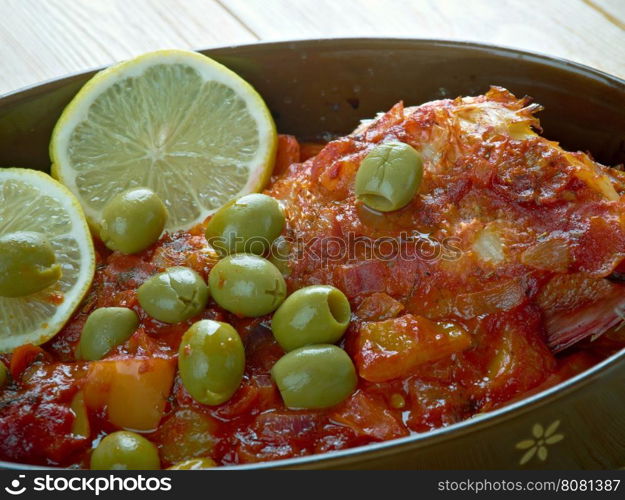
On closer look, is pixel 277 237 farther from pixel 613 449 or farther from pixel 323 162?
pixel 613 449

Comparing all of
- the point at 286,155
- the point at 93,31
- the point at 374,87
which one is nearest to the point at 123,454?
the point at 286,155

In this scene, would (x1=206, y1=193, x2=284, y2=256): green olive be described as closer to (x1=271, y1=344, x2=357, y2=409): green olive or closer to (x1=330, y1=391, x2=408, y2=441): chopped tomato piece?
(x1=271, y1=344, x2=357, y2=409): green olive

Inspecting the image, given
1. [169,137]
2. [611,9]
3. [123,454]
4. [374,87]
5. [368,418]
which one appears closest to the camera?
[123,454]

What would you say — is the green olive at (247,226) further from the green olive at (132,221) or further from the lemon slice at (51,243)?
the lemon slice at (51,243)

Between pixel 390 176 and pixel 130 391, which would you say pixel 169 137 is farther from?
pixel 130 391

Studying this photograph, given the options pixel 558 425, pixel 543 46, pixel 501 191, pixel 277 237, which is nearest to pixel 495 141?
pixel 501 191

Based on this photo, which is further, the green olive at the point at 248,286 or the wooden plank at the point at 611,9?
the wooden plank at the point at 611,9

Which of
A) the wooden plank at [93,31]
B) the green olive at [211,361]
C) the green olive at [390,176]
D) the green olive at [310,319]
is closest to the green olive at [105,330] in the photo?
the green olive at [211,361]
